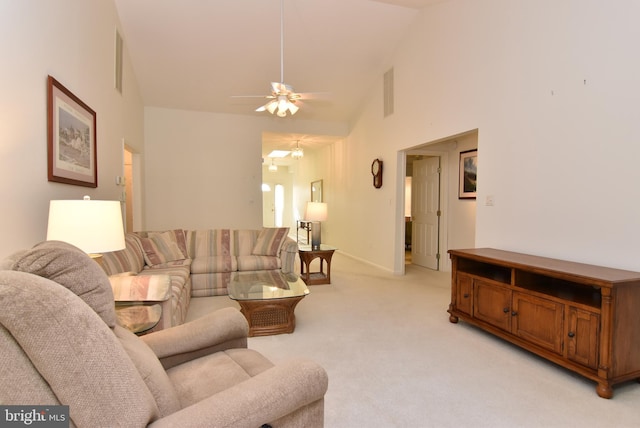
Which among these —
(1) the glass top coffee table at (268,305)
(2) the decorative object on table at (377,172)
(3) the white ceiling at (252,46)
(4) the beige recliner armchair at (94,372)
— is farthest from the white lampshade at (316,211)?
(4) the beige recliner armchair at (94,372)

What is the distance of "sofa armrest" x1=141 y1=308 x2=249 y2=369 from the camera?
4.84 ft

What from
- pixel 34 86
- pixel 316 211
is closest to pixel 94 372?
pixel 34 86

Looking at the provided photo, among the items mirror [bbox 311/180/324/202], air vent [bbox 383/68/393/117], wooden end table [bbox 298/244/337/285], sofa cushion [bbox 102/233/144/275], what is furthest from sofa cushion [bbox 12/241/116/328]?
mirror [bbox 311/180/324/202]

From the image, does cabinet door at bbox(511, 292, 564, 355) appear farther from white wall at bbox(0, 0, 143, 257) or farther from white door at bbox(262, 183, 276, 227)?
white door at bbox(262, 183, 276, 227)

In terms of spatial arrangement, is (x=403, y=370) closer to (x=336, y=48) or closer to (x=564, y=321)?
(x=564, y=321)

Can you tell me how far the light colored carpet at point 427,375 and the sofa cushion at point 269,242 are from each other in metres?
1.00

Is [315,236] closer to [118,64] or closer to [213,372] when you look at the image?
[118,64]

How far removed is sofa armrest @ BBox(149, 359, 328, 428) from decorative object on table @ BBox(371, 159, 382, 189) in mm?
4805

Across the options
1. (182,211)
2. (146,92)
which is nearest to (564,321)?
(182,211)

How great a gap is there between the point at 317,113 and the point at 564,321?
212 inches

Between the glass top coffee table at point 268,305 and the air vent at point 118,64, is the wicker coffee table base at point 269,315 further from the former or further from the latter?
the air vent at point 118,64

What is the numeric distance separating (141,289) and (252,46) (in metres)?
3.91

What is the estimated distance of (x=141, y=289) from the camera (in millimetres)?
2303

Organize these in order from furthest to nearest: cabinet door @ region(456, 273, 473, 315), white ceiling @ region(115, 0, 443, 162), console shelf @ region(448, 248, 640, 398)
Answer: white ceiling @ region(115, 0, 443, 162) → cabinet door @ region(456, 273, 473, 315) → console shelf @ region(448, 248, 640, 398)
